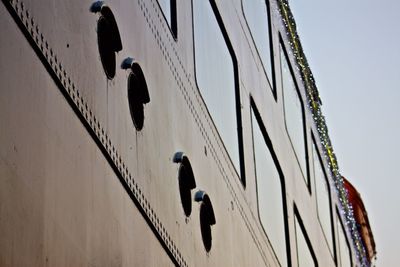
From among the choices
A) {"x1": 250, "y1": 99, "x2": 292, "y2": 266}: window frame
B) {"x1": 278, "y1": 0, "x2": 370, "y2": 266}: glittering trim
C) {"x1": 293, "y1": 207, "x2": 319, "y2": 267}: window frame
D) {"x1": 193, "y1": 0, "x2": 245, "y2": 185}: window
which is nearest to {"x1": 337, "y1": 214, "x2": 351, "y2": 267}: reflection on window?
{"x1": 278, "y1": 0, "x2": 370, "y2": 266}: glittering trim

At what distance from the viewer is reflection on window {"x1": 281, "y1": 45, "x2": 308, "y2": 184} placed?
1061cm

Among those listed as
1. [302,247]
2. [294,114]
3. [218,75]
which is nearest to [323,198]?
[294,114]

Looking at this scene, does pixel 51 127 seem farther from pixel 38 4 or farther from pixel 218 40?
pixel 218 40

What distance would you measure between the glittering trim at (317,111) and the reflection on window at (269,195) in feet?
8.00

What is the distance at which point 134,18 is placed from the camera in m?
4.77

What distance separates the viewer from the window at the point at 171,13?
5.51m

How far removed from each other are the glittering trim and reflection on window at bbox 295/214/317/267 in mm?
2335

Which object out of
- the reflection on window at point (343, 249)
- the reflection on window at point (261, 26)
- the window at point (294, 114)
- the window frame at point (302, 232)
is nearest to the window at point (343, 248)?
the reflection on window at point (343, 249)

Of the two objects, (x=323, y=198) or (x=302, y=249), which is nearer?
Result: (x=302, y=249)

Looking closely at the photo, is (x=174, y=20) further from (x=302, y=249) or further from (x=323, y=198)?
(x=323, y=198)

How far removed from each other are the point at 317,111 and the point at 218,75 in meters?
6.36

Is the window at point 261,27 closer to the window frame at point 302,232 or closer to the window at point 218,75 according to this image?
the window at point 218,75

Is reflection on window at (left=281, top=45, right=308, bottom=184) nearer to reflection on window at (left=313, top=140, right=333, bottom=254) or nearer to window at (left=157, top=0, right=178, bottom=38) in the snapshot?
reflection on window at (left=313, top=140, right=333, bottom=254)

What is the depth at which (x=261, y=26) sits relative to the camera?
9.46 metres
